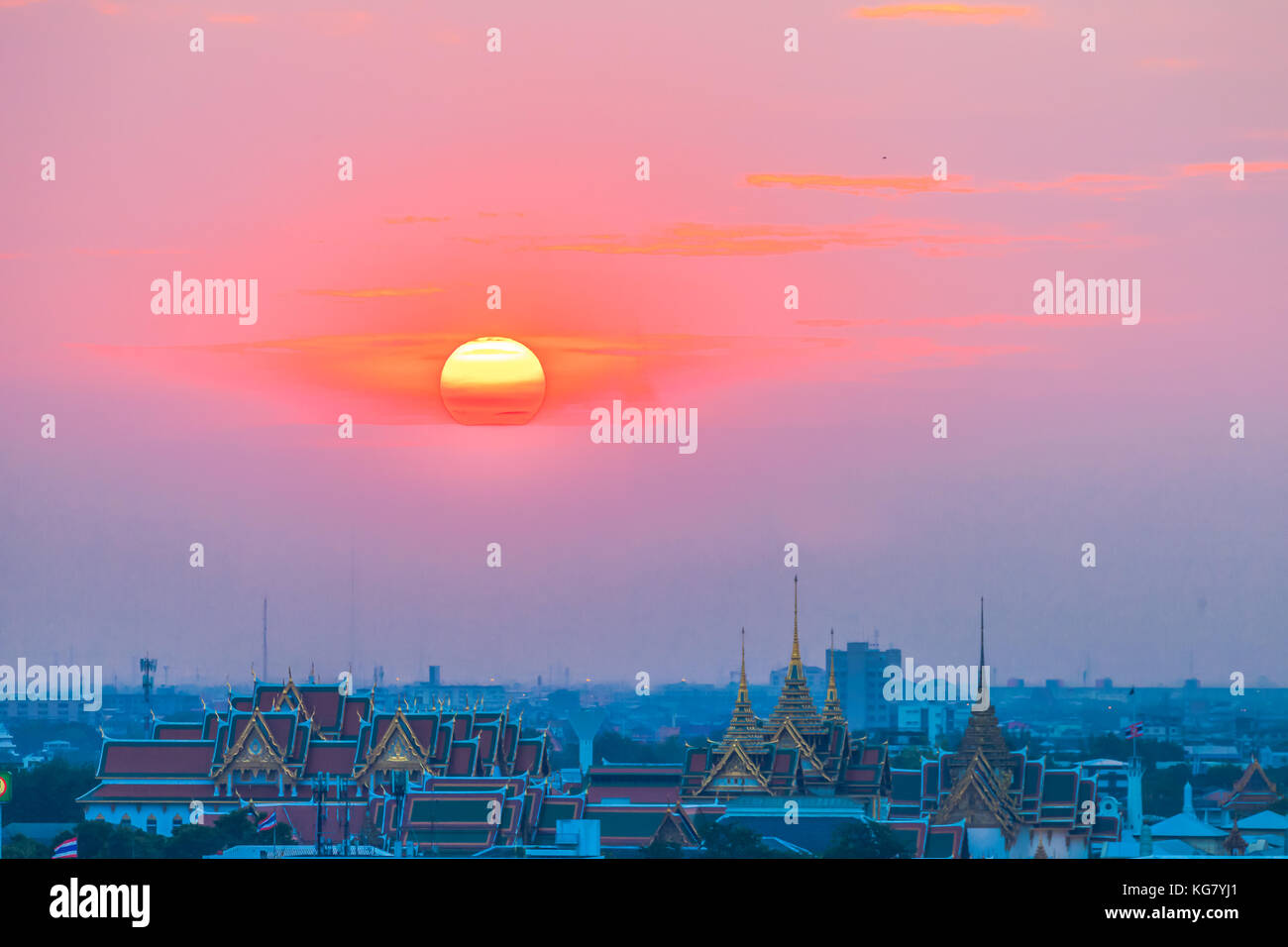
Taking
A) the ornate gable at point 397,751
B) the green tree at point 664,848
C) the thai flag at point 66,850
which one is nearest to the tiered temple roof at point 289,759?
the ornate gable at point 397,751

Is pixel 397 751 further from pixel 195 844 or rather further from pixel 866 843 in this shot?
pixel 866 843

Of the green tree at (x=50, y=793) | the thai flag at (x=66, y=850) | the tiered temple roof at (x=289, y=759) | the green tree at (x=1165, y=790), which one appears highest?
the tiered temple roof at (x=289, y=759)

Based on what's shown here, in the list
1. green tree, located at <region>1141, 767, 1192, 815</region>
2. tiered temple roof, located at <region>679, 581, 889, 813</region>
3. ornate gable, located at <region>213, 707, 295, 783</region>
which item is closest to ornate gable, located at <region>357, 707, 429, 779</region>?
ornate gable, located at <region>213, 707, 295, 783</region>

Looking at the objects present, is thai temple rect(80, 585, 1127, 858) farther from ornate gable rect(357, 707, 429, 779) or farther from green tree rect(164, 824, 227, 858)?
green tree rect(164, 824, 227, 858)

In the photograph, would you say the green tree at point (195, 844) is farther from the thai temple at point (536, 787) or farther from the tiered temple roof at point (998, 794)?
the tiered temple roof at point (998, 794)

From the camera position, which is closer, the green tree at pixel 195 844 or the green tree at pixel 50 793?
the green tree at pixel 195 844

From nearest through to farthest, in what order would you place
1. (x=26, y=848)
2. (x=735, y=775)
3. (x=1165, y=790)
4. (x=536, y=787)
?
(x=26, y=848), (x=536, y=787), (x=735, y=775), (x=1165, y=790)

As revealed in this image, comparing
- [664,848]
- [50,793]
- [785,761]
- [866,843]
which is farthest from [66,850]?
Result: [785,761]

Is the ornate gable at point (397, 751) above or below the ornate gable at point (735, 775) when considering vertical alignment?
above
